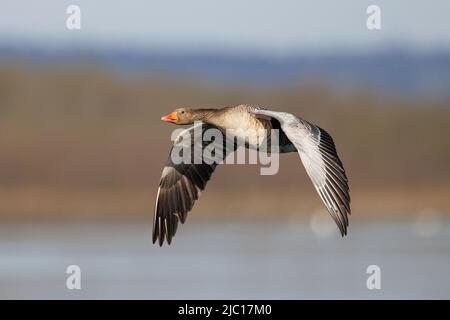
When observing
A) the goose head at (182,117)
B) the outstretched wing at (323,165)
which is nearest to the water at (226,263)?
the goose head at (182,117)

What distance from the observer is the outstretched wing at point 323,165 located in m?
15.2

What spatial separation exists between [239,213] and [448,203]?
23.6 feet

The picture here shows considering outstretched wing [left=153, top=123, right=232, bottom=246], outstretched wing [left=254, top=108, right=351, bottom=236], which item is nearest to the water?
outstretched wing [left=153, top=123, right=232, bottom=246]

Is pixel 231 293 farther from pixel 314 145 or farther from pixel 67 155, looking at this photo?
pixel 67 155

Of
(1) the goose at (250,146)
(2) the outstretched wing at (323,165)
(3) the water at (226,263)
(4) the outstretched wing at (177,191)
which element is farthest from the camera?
(3) the water at (226,263)

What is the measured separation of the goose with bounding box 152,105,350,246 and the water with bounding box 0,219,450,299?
4405 millimetres

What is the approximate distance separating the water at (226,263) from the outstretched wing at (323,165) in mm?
6520

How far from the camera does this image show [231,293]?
22062mm

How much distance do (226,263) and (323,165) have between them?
35.4 feet

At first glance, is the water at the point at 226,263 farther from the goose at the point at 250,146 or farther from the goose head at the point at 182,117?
the goose head at the point at 182,117

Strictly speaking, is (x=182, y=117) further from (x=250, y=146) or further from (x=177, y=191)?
(x=250, y=146)

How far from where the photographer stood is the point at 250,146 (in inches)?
653

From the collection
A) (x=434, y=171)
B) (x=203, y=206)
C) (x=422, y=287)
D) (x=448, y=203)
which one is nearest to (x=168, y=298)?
(x=422, y=287)

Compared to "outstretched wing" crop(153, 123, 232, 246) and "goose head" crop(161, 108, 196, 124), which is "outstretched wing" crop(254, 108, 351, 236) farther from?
"outstretched wing" crop(153, 123, 232, 246)
